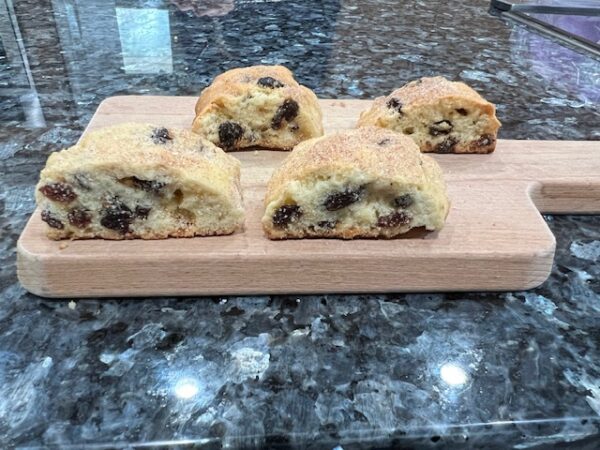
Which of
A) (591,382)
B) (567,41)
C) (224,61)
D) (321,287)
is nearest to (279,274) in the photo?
(321,287)

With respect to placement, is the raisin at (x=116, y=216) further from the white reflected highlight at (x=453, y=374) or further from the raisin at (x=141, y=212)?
the white reflected highlight at (x=453, y=374)

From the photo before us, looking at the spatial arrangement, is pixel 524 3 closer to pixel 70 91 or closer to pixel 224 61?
pixel 224 61

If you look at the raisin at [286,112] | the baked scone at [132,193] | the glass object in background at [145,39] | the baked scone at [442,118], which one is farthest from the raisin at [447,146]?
the glass object in background at [145,39]

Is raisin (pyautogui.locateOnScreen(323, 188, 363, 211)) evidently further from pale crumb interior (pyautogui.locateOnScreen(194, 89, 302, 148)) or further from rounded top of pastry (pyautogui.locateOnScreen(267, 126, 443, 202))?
pale crumb interior (pyautogui.locateOnScreen(194, 89, 302, 148))

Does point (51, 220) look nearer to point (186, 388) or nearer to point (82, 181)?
point (82, 181)

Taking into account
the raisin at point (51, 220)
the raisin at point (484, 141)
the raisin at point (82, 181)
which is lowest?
the raisin at point (484, 141)

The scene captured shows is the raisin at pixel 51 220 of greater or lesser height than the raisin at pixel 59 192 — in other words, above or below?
below
